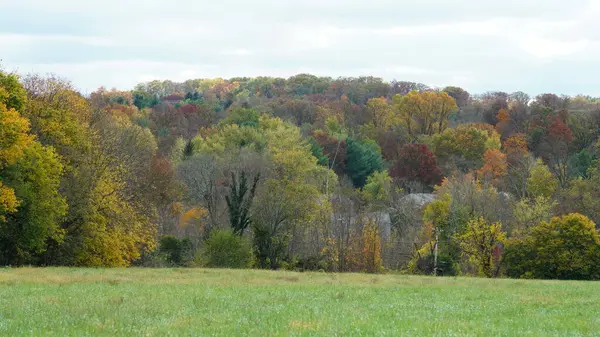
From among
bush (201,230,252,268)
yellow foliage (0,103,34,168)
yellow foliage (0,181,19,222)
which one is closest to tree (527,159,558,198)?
bush (201,230,252,268)

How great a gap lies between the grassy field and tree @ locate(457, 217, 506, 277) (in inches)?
1029

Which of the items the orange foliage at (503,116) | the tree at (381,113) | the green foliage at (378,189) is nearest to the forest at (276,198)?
the green foliage at (378,189)

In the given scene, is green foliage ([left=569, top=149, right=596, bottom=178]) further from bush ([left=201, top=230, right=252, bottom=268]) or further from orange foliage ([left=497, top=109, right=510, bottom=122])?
bush ([left=201, top=230, right=252, bottom=268])

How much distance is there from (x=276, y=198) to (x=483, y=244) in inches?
688

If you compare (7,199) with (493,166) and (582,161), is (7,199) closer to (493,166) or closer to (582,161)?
(493,166)

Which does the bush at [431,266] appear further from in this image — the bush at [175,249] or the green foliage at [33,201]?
the green foliage at [33,201]

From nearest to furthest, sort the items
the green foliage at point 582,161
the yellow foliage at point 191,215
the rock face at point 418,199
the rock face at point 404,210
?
the rock face at point 404,210 < the yellow foliage at point 191,215 < the rock face at point 418,199 < the green foliage at point 582,161

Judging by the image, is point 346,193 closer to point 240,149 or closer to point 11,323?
point 240,149

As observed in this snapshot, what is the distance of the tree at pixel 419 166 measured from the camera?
11225 centimetres

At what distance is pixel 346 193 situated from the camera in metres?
99.1

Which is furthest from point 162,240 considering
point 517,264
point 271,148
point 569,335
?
point 569,335

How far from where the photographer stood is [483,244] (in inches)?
2154

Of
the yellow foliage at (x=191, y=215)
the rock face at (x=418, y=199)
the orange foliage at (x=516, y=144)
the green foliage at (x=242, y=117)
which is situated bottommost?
the yellow foliage at (x=191, y=215)

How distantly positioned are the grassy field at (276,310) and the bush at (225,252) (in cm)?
2071
